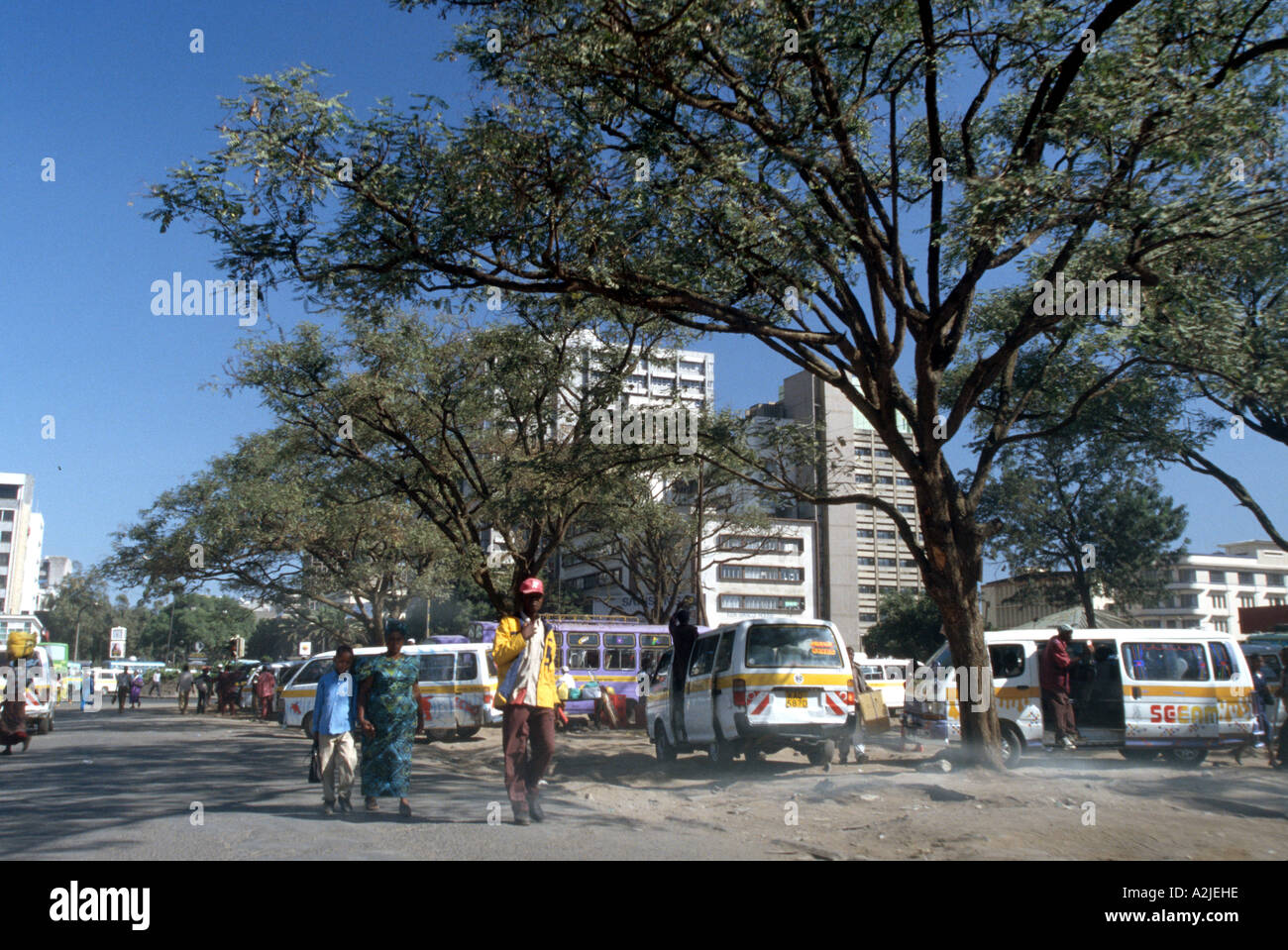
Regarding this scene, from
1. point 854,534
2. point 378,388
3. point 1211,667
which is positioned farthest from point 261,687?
point 854,534

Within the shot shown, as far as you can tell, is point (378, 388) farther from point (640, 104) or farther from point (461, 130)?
point (640, 104)

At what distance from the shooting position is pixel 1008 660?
44.8ft

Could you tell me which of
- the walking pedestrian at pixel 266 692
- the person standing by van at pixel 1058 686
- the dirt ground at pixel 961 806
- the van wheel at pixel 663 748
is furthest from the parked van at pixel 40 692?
the person standing by van at pixel 1058 686

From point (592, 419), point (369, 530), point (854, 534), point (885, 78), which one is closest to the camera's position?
point (885, 78)

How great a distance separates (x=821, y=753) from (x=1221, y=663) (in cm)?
594

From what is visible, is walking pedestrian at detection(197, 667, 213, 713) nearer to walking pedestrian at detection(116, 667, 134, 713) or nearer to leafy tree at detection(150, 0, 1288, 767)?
walking pedestrian at detection(116, 667, 134, 713)

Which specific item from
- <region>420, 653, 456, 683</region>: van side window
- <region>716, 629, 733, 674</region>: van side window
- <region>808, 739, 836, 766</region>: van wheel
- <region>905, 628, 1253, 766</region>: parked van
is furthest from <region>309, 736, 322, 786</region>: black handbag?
<region>420, 653, 456, 683</region>: van side window

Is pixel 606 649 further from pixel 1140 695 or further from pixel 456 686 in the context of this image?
pixel 1140 695

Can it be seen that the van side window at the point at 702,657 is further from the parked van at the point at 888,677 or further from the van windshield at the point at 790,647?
the parked van at the point at 888,677

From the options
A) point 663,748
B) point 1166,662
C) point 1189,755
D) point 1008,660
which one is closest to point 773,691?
point 663,748

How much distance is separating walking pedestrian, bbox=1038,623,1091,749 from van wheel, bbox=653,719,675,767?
524 centimetres
